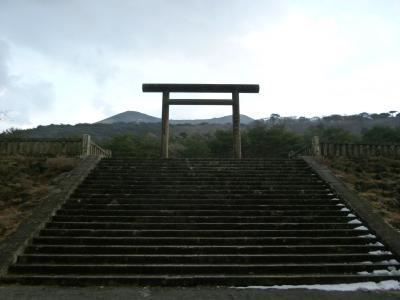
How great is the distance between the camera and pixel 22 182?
12.2 meters

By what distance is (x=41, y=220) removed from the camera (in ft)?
30.0

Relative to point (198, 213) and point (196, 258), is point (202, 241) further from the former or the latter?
point (198, 213)

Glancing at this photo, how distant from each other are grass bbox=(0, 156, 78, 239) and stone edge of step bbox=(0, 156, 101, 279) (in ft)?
0.87

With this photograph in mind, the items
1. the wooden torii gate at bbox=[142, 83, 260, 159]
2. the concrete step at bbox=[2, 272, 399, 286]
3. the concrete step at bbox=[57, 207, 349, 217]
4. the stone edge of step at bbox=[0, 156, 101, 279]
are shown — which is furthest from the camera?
the wooden torii gate at bbox=[142, 83, 260, 159]

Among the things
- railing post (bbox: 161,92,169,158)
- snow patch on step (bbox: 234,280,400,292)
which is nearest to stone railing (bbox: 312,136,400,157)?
railing post (bbox: 161,92,169,158)

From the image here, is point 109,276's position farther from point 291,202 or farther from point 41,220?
point 291,202

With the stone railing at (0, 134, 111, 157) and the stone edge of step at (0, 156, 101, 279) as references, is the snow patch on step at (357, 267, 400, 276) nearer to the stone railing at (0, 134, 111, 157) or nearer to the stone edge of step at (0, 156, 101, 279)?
the stone edge of step at (0, 156, 101, 279)

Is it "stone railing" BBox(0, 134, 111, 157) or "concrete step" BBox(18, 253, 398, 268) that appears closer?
"concrete step" BBox(18, 253, 398, 268)

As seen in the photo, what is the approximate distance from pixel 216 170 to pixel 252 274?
20.3 feet

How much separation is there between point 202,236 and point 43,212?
3.87m

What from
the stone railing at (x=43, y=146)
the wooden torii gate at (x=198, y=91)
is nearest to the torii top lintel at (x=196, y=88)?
the wooden torii gate at (x=198, y=91)

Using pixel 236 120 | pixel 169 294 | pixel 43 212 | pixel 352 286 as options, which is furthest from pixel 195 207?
pixel 236 120

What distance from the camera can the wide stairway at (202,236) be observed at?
7.46 m

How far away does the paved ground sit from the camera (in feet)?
20.7
